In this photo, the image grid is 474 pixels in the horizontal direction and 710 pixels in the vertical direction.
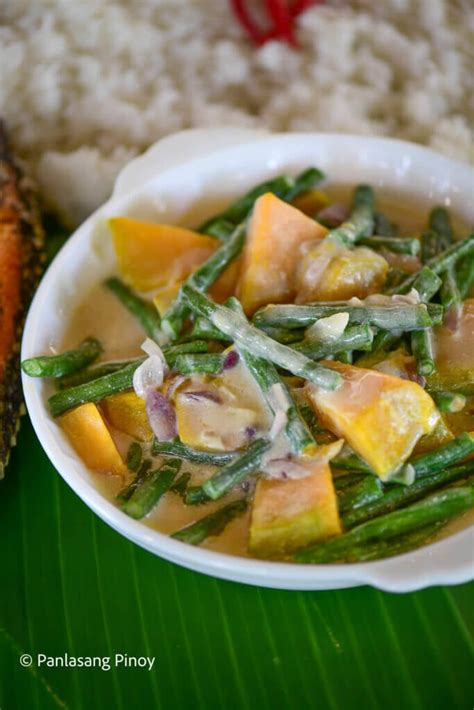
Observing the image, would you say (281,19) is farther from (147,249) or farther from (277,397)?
(277,397)

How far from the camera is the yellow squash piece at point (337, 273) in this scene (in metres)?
2.37

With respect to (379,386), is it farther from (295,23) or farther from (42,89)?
(295,23)

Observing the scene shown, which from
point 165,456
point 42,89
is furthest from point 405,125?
point 165,456

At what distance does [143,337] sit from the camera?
2584 mm

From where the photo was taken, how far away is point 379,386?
1965 millimetres

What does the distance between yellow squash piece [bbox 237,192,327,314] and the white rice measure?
109 centimetres

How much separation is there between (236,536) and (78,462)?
0.52 meters

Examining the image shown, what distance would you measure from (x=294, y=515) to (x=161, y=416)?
0.51m

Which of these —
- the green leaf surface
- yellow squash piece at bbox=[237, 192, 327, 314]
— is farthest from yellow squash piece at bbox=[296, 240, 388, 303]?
the green leaf surface

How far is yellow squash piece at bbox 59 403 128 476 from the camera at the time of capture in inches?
85.9

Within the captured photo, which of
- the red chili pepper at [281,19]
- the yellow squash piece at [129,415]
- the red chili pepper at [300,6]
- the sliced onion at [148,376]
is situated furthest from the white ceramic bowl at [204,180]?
the red chili pepper at [300,6]

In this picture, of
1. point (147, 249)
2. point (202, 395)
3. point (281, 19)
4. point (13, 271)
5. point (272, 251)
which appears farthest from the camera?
point (281, 19)

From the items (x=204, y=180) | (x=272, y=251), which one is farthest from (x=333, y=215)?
(x=204, y=180)

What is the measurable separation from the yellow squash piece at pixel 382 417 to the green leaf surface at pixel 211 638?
49cm
